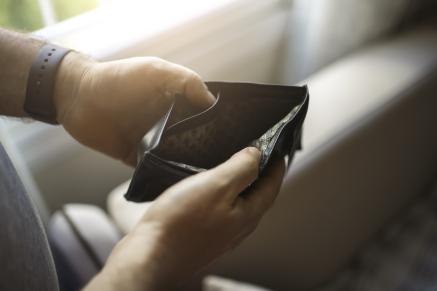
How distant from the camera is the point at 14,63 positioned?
1.82 feet

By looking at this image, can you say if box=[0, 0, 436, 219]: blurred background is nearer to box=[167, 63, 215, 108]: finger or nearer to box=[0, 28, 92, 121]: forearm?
box=[0, 28, 92, 121]: forearm

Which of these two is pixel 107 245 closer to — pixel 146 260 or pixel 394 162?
pixel 146 260

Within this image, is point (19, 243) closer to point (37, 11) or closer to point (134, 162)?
point (134, 162)

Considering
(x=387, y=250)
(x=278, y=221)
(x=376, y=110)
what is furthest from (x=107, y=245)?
(x=387, y=250)

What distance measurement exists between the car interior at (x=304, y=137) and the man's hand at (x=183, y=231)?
291 millimetres

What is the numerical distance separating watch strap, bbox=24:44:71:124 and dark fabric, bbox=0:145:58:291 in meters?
0.15

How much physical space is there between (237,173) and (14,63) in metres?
0.35

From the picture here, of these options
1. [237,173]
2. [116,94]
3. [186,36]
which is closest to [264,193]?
[237,173]

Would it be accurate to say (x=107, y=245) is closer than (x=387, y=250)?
Yes

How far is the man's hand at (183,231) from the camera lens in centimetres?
40

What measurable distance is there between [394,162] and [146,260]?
2.36 feet

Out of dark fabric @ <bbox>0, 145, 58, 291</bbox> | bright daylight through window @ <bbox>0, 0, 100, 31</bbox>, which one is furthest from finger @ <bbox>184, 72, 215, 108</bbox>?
bright daylight through window @ <bbox>0, 0, 100, 31</bbox>

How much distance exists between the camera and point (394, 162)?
937mm

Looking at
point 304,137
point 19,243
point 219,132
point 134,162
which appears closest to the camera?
point 19,243
